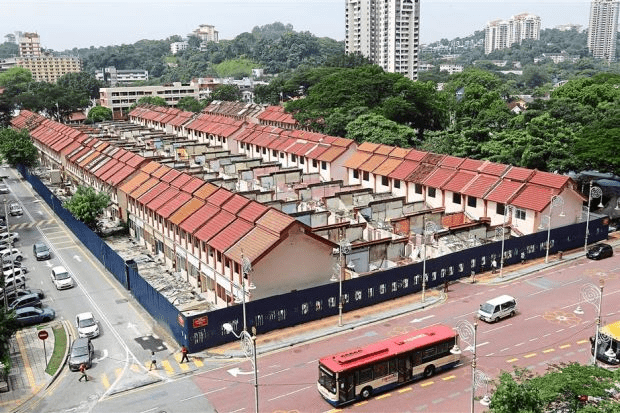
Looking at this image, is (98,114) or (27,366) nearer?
(27,366)

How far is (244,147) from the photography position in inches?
4117

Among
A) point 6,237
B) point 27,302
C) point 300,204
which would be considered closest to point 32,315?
point 27,302

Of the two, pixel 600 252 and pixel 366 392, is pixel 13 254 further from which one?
pixel 600 252

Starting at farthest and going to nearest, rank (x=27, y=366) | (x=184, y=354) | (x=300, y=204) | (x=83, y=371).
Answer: (x=300, y=204), (x=27, y=366), (x=184, y=354), (x=83, y=371)

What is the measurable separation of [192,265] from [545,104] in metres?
72.8

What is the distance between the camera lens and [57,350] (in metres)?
38.7

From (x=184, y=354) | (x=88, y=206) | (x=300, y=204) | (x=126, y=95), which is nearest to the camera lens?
(x=184, y=354)

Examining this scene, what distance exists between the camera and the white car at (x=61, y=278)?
49.6 m

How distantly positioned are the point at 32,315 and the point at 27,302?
2794 millimetres

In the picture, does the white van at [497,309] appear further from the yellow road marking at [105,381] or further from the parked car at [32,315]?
the parked car at [32,315]

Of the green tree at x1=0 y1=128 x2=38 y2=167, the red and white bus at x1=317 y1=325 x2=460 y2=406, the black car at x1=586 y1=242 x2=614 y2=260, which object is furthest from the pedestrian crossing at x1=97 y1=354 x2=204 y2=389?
the green tree at x1=0 y1=128 x2=38 y2=167

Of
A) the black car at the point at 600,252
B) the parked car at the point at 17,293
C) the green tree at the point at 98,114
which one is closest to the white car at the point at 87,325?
the parked car at the point at 17,293

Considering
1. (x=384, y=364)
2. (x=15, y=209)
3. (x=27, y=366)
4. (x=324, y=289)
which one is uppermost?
(x=324, y=289)

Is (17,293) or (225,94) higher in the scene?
(225,94)
